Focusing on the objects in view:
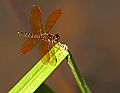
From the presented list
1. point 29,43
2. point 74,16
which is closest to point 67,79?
point 74,16

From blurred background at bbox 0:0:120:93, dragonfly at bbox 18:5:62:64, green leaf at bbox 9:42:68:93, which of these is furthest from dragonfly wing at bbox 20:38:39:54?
blurred background at bbox 0:0:120:93

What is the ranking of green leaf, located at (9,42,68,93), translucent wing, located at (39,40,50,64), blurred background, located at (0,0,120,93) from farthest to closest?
blurred background, located at (0,0,120,93), translucent wing, located at (39,40,50,64), green leaf, located at (9,42,68,93)

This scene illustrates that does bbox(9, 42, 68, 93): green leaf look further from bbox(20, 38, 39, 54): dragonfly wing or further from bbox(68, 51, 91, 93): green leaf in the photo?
bbox(20, 38, 39, 54): dragonfly wing

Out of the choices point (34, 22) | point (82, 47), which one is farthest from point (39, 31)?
point (82, 47)

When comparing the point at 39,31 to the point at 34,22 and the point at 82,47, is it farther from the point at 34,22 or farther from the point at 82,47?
the point at 82,47

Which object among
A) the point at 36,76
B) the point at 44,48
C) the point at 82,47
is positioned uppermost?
the point at 82,47

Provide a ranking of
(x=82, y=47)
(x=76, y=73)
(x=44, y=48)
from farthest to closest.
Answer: (x=82, y=47) < (x=44, y=48) < (x=76, y=73)
